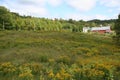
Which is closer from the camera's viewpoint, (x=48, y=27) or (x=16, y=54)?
(x=16, y=54)

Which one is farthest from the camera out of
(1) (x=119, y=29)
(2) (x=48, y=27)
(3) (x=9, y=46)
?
(2) (x=48, y=27)

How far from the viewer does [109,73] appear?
39.5 feet

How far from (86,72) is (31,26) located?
81.4 metres

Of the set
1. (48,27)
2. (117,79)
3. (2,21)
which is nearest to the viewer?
(117,79)

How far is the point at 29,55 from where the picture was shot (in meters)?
22.2

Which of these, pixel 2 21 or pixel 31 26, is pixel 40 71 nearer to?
pixel 2 21

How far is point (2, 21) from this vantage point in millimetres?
77750

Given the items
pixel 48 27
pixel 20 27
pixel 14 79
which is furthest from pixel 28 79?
pixel 48 27

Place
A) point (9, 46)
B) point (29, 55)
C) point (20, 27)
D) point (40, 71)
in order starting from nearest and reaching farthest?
1. point (40, 71)
2. point (29, 55)
3. point (9, 46)
4. point (20, 27)

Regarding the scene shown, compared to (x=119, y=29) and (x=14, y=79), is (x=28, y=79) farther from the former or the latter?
(x=119, y=29)

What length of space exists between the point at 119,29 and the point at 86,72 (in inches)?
912

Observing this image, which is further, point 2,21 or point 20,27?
point 20,27

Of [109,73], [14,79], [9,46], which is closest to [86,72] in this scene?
[109,73]

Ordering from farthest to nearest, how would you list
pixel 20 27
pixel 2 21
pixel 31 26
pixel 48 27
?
pixel 48 27 < pixel 31 26 < pixel 20 27 < pixel 2 21
